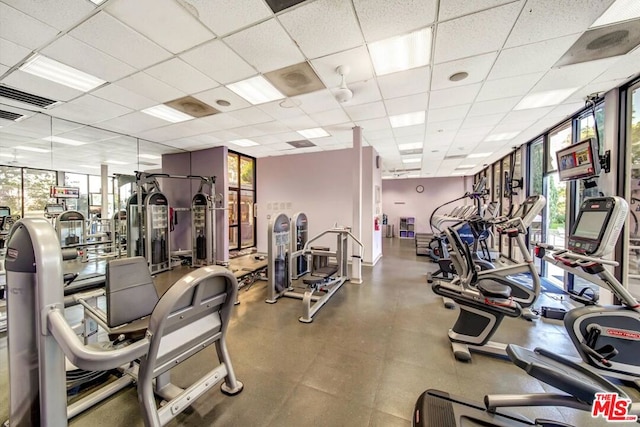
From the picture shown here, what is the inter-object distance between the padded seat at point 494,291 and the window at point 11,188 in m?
7.66

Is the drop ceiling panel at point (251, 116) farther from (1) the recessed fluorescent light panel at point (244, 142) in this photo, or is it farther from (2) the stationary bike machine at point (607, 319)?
(2) the stationary bike machine at point (607, 319)

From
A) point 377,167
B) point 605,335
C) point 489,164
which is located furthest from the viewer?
point 489,164

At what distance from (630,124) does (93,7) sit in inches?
236

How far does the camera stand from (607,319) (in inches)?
82.8

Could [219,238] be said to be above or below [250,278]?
above

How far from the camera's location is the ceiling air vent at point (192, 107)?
3695 millimetres

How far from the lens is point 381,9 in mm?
1968

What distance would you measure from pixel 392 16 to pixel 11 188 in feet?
22.6

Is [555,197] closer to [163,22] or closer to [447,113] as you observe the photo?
[447,113]

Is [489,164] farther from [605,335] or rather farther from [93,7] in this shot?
[93,7]

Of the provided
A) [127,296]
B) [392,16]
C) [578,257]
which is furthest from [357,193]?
[127,296]

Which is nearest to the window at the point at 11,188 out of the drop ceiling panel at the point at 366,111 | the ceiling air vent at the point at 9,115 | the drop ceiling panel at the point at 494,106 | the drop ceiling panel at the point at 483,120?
the ceiling air vent at the point at 9,115

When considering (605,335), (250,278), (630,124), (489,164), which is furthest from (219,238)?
(489,164)

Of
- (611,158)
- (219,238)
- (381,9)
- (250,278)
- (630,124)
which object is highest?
(381,9)
